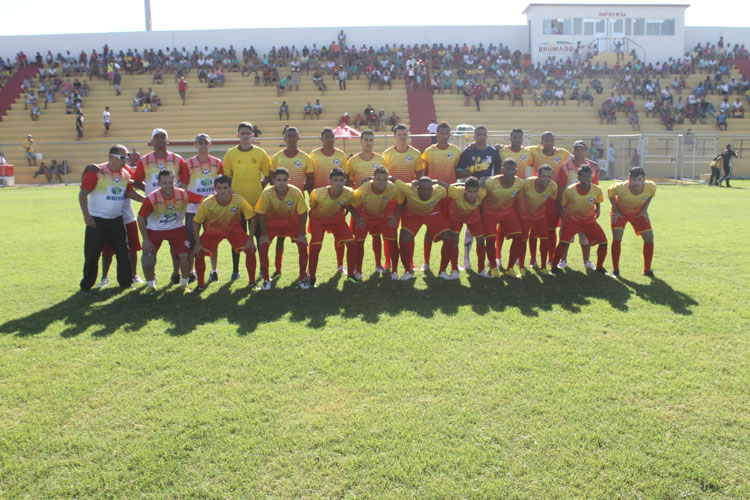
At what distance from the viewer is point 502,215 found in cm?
711

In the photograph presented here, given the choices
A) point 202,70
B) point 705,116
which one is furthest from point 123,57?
point 705,116

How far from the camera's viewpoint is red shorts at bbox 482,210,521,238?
7039 mm

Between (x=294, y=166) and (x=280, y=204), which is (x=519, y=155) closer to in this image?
(x=294, y=166)

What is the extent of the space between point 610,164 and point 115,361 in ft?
82.8

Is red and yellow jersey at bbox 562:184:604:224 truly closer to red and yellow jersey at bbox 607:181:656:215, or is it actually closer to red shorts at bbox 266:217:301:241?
red and yellow jersey at bbox 607:181:656:215

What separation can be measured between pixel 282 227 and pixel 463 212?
2.46 meters

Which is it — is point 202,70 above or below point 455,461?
above

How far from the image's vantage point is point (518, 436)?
316cm

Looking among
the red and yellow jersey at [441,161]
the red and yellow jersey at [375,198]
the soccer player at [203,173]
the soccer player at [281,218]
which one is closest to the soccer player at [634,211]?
the red and yellow jersey at [441,161]

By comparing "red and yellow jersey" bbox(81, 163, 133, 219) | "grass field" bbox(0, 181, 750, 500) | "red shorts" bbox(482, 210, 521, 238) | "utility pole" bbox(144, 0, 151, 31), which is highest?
"utility pole" bbox(144, 0, 151, 31)

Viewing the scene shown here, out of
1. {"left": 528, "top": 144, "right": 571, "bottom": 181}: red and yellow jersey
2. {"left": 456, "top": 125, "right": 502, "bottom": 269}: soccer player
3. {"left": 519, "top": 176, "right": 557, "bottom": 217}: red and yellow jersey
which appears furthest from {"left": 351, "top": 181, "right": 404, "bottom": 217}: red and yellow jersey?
{"left": 528, "top": 144, "right": 571, "bottom": 181}: red and yellow jersey

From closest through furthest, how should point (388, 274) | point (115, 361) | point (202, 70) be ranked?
point (115, 361)
point (388, 274)
point (202, 70)

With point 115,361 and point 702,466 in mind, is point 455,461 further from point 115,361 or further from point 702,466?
point 115,361

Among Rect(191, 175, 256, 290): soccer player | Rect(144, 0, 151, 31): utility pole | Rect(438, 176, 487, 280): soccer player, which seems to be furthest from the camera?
Rect(144, 0, 151, 31): utility pole
